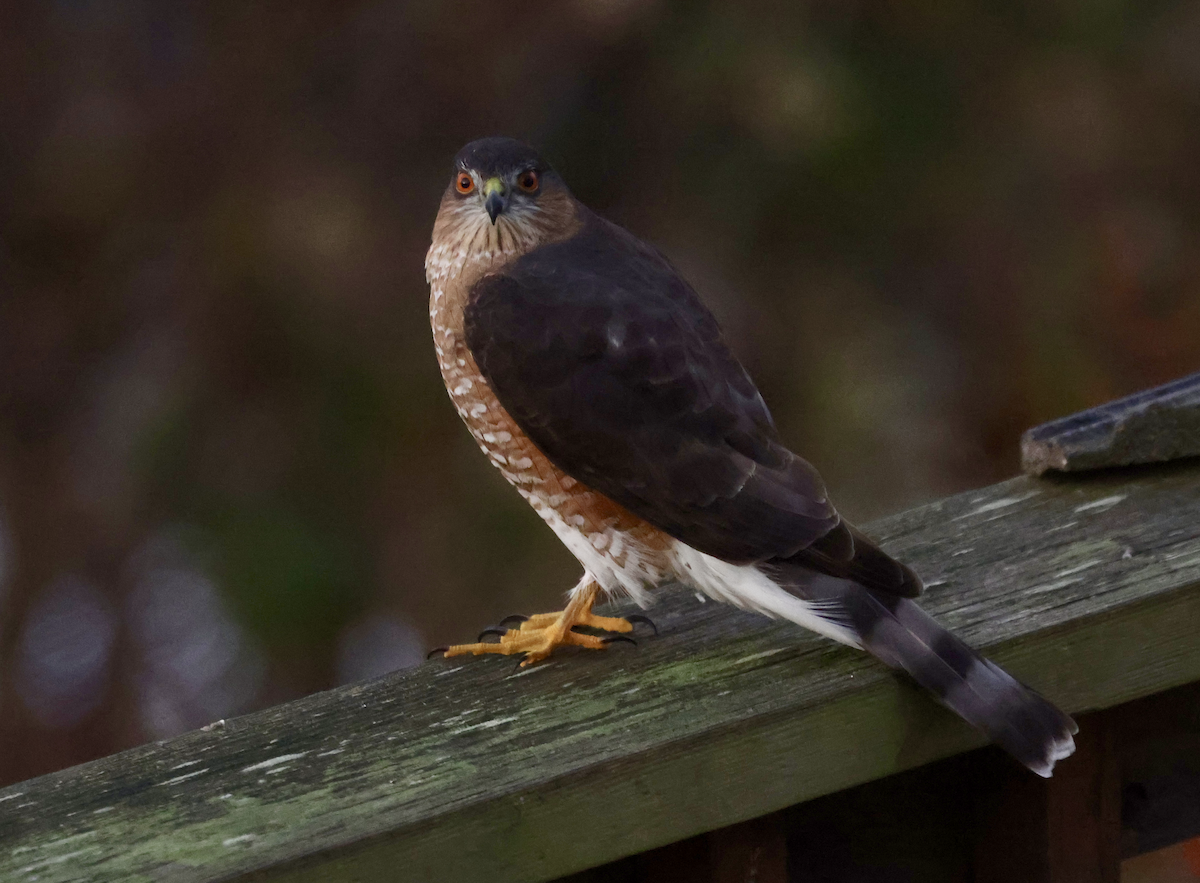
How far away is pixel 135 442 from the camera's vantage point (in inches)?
147

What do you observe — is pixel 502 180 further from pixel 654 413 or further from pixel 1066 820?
pixel 1066 820

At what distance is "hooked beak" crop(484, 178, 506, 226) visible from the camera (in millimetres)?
2684

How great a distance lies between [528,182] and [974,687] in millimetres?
1402

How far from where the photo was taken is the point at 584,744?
1687mm

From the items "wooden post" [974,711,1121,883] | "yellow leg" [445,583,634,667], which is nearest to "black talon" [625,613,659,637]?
"yellow leg" [445,583,634,667]

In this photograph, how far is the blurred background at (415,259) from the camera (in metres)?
3.76

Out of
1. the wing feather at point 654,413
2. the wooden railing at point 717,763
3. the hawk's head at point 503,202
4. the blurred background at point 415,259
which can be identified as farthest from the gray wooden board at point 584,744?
the blurred background at point 415,259

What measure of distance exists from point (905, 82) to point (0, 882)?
287 centimetres

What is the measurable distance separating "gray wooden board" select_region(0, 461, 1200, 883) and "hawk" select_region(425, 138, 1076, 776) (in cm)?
8

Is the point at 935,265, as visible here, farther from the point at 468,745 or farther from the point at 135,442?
the point at 468,745

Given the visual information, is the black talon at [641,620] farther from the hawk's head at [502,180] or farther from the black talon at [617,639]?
the hawk's head at [502,180]

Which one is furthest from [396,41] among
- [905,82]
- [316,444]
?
[905,82]

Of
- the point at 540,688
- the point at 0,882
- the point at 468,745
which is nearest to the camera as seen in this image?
the point at 0,882

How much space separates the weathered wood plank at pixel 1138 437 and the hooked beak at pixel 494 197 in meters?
0.98
